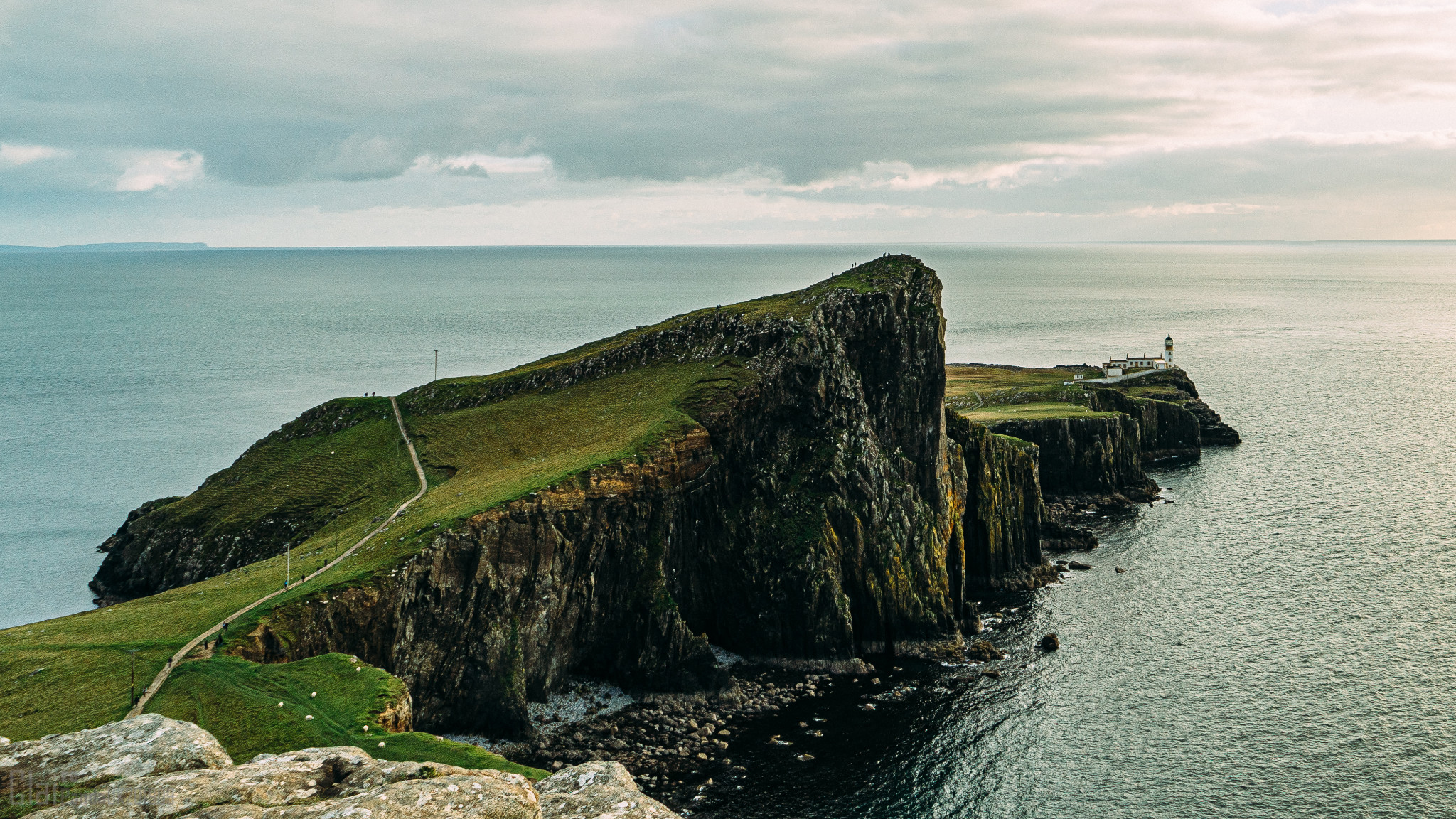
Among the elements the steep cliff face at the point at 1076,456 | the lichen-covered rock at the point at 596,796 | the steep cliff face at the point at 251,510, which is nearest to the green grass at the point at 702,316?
the steep cliff face at the point at 251,510

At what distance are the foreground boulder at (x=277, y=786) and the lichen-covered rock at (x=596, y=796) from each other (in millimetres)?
53

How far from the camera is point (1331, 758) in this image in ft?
211

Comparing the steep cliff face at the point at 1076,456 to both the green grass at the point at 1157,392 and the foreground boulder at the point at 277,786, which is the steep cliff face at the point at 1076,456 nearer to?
the green grass at the point at 1157,392

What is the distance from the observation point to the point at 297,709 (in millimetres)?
51406

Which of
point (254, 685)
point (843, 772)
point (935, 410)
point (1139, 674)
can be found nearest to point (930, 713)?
point (843, 772)

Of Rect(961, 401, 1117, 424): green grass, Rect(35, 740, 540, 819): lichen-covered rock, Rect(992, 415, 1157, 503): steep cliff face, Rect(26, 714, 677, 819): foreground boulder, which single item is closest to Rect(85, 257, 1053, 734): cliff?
Rect(992, 415, 1157, 503): steep cliff face

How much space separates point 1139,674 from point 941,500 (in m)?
26.1

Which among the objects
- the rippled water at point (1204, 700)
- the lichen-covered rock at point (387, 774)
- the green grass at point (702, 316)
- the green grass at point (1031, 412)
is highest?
the green grass at point (702, 316)

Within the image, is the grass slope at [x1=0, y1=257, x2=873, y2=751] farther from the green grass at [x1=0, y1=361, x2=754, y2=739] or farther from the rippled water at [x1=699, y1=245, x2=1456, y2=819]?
the rippled water at [x1=699, y1=245, x2=1456, y2=819]

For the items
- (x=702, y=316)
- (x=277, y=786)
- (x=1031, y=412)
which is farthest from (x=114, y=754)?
(x=1031, y=412)

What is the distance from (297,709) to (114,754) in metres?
18.9

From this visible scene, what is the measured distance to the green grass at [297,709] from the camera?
157 ft

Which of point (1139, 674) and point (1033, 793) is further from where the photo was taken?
point (1139, 674)

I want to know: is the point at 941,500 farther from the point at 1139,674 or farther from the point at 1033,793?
the point at 1033,793
